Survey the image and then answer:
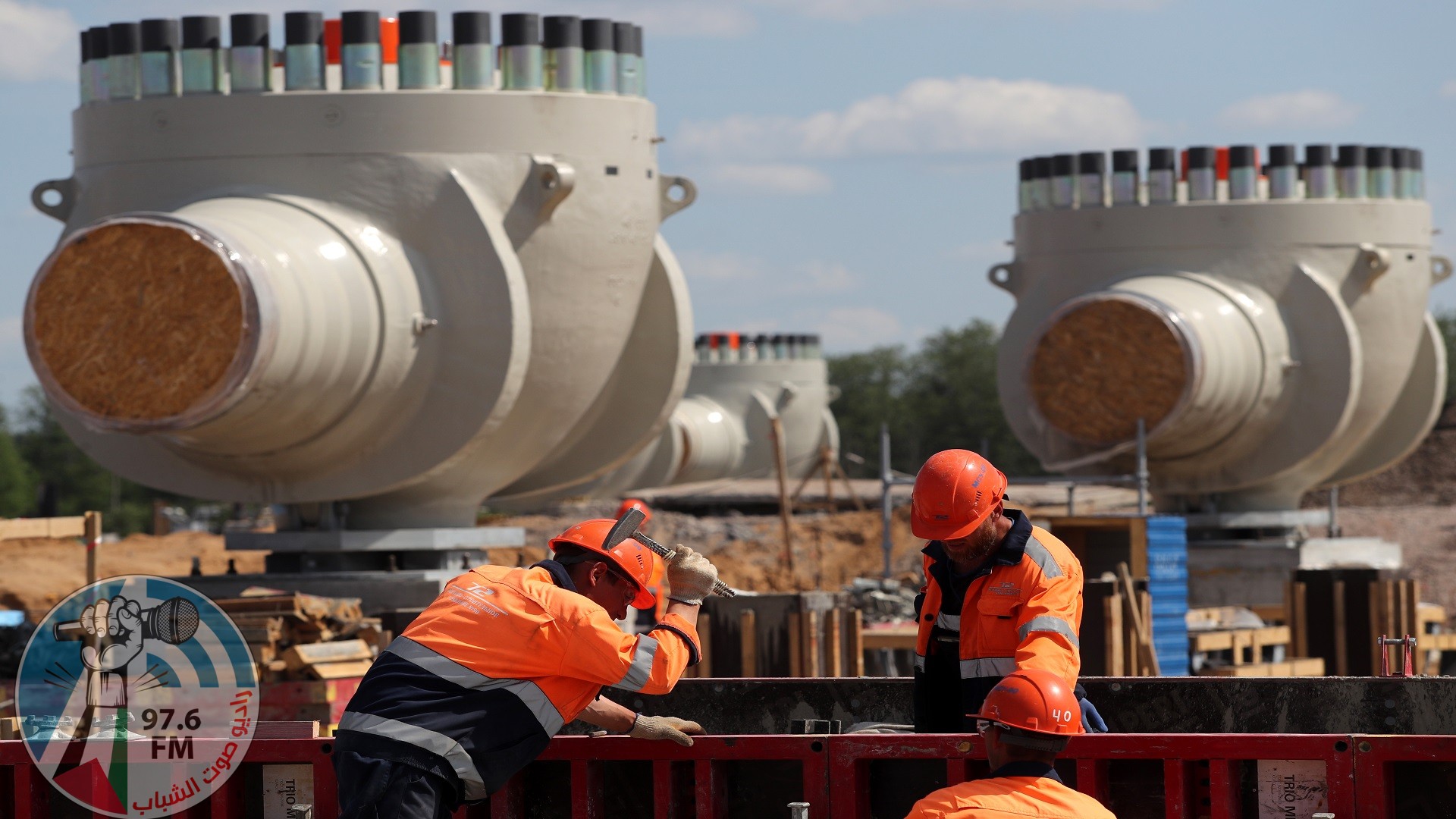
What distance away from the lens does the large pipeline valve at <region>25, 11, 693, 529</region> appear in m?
12.6

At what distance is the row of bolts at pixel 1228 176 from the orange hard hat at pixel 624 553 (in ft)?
49.4

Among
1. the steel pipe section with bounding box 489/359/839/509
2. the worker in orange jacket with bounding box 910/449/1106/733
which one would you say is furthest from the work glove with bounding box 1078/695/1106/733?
the steel pipe section with bounding box 489/359/839/509

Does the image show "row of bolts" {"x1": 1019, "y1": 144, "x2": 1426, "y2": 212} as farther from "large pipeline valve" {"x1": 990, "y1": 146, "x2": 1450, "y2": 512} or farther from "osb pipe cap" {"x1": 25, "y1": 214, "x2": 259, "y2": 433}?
"osb pipe cap" {"x1": 25, "y1": 214, "x2": 259, "y2": 433}

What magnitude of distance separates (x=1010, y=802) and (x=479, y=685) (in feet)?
5.79

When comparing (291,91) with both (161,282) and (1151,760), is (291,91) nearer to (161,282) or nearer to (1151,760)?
(161,282)

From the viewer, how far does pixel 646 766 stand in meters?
6.39

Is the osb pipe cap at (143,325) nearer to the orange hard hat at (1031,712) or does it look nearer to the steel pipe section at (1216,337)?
the orange hard hat at (1031,712)

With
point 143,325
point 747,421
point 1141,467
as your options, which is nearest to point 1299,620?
point 1141,467

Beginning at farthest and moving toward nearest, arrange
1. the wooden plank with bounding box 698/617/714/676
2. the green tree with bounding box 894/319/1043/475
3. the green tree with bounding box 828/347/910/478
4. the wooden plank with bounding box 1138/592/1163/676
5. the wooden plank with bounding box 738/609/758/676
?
1. the green tree with bounding box 828/347/910/478
2. the green tree with bounding box 894/319/1043/475
3. the wooden plank with bounding box 1138/592/1163/676
4. the wooden plank with bounding box 698/617/714/676
5. the wooden plank with bounding box 738/609/758/676

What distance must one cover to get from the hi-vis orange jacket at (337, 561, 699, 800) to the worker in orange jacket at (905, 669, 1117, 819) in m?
1.25

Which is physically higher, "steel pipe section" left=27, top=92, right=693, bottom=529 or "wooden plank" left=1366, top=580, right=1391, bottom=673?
"steel pipe section" left=27, top=92, right=693, bottom=529

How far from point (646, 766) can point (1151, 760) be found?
163cm

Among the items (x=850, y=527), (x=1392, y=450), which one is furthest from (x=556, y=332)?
(x=850, y=527)

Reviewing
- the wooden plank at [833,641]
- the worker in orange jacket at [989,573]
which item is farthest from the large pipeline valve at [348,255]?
the worker in orange jacket at [989,573]
